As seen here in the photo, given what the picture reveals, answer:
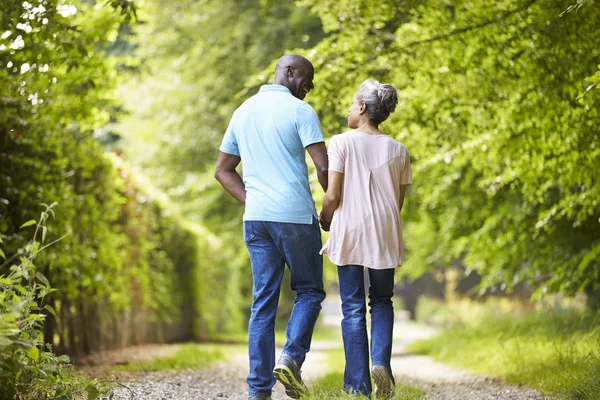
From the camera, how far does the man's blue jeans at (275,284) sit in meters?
4.43

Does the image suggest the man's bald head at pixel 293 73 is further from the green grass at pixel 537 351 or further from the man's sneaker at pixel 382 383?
the green grass at pixel 537 351

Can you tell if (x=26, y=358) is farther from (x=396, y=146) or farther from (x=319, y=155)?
(x=396, y=146)

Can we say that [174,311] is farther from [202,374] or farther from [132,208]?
[202,374]

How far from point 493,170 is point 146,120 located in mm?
11714

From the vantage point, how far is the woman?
15.1ft

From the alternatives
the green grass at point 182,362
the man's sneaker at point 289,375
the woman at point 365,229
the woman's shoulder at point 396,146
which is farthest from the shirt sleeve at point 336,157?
the green grass at point 182,362

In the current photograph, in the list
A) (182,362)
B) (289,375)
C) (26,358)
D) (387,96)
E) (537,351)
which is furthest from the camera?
(182,362)

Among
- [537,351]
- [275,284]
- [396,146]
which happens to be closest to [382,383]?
[275,284]

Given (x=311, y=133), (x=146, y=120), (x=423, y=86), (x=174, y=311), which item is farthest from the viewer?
(x=146, y=120)

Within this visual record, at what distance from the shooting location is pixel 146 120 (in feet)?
62.2

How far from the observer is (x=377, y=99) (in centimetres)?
472

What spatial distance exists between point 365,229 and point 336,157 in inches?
16.8

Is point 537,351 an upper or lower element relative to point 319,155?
lower

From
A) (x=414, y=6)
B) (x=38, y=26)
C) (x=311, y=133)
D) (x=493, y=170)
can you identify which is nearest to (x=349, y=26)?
(x=414, y=6)
